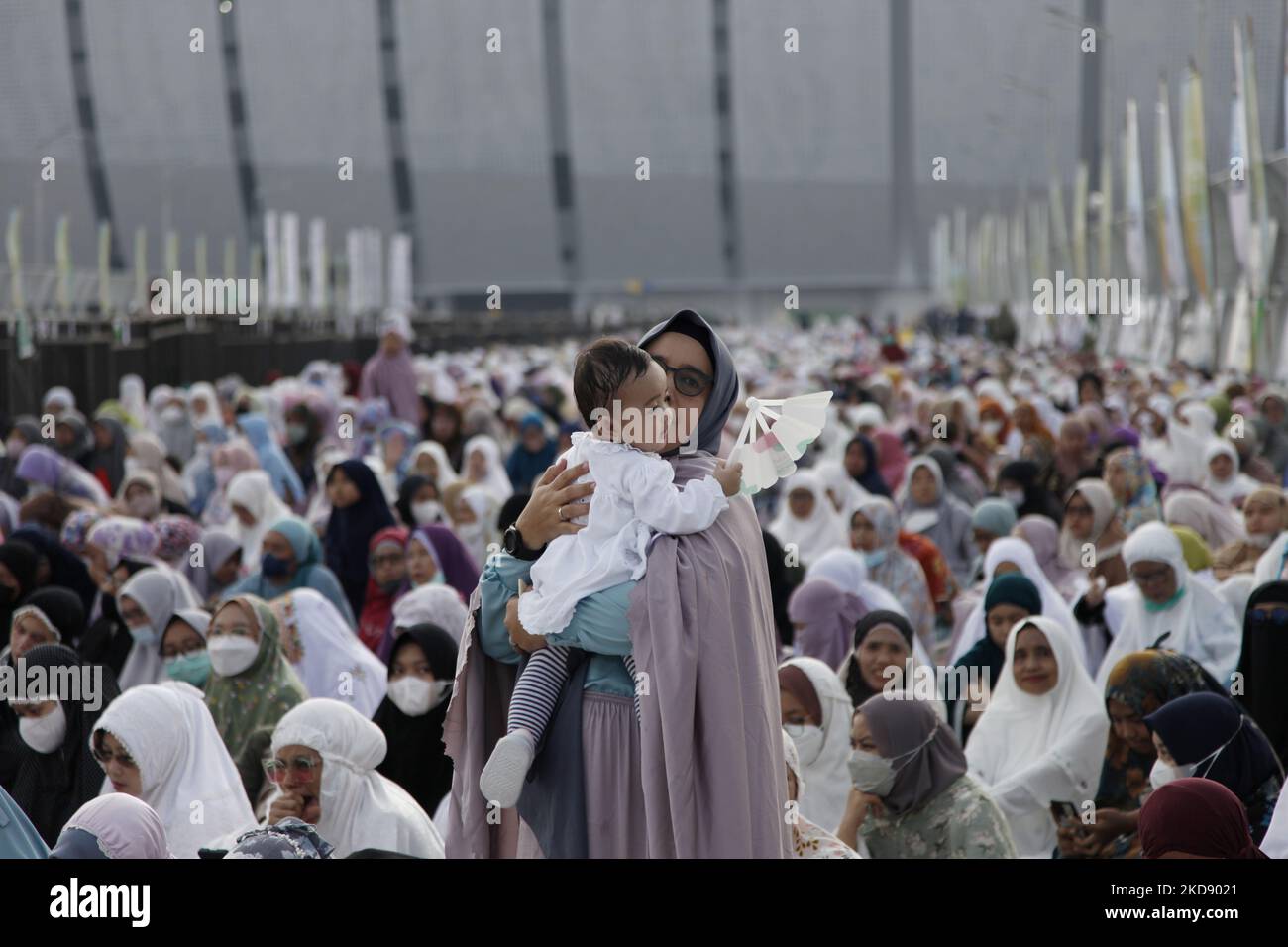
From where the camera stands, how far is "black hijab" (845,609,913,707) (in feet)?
15.7

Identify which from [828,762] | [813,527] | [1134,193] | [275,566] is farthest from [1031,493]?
[1134,193]

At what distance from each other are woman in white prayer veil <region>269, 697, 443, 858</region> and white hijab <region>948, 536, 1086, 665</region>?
7.32 feet

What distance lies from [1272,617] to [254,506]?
4.26 metres

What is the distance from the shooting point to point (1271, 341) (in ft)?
50.3

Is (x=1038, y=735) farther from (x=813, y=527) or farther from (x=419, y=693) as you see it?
(x=813, y=527)

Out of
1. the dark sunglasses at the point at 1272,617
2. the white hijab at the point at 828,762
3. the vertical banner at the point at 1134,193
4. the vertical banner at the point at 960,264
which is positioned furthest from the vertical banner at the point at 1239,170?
the vertical banner at the point at 960,264

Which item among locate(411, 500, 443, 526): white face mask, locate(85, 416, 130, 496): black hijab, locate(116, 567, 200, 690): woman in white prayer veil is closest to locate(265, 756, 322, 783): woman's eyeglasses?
locate(116, 567, 200, 690): woman in white prayer veil

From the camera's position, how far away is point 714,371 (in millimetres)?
2514

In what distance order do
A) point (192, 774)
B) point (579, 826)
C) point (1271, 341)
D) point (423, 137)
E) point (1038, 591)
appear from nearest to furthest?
1. point (579, 826)
2. point (192, 774)
3. point (1038, 591)
4. point (1271, 341)
5. point (423, 137)

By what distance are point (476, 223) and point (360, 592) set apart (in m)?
42.9

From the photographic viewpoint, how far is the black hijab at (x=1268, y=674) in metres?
4.74

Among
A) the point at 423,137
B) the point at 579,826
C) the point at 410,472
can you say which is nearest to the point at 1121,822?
the point at 579,826

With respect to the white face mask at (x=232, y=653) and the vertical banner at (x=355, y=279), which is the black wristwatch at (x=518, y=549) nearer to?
the white face mask at (x=232, y=653)
